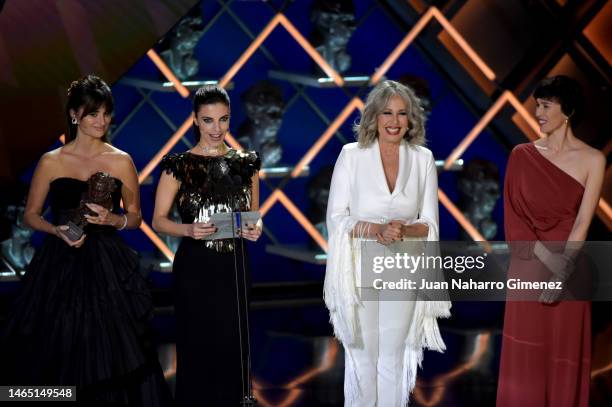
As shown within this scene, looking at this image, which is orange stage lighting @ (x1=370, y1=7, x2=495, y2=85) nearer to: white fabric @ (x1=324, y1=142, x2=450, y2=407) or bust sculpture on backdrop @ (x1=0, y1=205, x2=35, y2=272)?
bust sculpture on backdrop @ (x1=0, y1=205, x2=35, y2=272)

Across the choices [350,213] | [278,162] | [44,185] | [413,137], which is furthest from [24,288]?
[278,162]

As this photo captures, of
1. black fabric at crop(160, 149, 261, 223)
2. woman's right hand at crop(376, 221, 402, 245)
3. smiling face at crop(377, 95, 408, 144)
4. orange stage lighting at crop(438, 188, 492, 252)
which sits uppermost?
orange stage lighting at crop(438, 188, 492, 252)

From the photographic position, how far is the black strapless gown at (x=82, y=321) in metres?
4.36

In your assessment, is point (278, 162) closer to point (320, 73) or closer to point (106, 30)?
point (320, 73)

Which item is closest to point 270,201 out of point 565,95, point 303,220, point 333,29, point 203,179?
point 303,220

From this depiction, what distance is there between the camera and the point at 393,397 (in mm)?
4270

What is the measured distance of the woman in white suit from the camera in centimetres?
424

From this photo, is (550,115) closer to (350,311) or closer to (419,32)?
(350,311)

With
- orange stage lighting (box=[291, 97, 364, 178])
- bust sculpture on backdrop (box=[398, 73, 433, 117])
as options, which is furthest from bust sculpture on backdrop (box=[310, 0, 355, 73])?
bust sculpture on backdrop (box=[398, 73, 433, 117])

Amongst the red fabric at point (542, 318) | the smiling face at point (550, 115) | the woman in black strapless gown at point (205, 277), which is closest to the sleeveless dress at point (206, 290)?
the woman in black strapless gown at point (205, 277)

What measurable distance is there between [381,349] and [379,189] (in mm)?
611

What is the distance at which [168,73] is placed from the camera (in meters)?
6.76

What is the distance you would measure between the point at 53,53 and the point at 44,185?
1.94 m

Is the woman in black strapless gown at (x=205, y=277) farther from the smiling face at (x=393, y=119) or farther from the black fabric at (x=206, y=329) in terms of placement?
the smiling face at (x=393, y=119)
